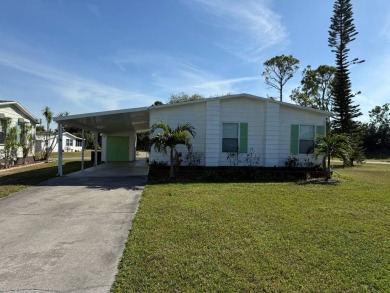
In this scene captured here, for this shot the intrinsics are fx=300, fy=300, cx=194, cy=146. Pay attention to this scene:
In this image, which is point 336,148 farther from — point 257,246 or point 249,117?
point 257,246

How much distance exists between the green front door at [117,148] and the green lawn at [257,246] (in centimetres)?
1725

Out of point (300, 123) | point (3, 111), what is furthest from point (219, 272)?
point (3, 111)

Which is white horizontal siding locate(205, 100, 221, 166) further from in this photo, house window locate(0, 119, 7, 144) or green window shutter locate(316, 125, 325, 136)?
house window locate(0, 119, 7, 144)

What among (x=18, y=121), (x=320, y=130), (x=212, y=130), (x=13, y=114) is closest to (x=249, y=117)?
(x=212, y=130)

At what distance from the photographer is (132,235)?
4750 millimetres

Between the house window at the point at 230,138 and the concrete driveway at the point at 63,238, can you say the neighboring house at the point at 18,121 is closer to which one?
the concrete driveway at the point at 63,238

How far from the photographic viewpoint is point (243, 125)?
509 inches

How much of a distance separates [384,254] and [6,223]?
6.13 metres

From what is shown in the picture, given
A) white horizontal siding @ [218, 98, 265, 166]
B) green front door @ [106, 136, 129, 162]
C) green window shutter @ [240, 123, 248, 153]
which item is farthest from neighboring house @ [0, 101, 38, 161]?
green window shutter @ [240, 123, 248, 153]

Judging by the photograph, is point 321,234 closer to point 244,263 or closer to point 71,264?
point 244,263

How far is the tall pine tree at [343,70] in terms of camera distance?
22.5 m

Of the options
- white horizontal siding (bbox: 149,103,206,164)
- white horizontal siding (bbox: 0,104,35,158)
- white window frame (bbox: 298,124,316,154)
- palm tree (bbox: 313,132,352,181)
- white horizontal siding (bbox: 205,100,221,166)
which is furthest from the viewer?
white horizontal siding (bbox: 0,104,35,158)


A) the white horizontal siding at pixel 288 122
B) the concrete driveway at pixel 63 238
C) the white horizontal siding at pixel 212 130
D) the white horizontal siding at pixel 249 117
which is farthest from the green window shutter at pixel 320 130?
the concrete driveway at pixel 63 238

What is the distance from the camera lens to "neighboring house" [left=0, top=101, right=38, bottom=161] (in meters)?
17.0
